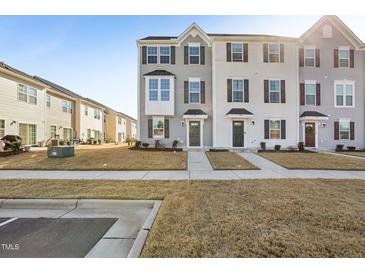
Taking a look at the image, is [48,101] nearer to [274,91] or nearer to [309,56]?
[274,91]

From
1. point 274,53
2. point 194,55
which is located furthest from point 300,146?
point 194,55

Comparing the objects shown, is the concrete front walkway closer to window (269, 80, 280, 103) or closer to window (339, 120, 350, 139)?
window (269, 80, 280, 103)

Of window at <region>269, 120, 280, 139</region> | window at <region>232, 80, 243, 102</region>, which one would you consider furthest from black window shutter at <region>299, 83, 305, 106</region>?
window at <region>232, 80, 243, 102</region>

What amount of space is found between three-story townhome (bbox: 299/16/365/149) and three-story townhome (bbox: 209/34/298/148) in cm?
122

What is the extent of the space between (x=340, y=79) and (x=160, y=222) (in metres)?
20.6

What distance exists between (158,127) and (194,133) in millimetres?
2950

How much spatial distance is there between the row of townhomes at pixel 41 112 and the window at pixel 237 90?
1391cm

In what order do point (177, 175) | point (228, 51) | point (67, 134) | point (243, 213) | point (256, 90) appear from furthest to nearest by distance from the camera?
point (67, 134), point (256, 90), point (228, 51), point (177, 175), point (243, 213)

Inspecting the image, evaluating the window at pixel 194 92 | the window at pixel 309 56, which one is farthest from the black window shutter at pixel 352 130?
the window at pixel 194 92

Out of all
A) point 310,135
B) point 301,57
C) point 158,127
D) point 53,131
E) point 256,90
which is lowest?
point 310,135

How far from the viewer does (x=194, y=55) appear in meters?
18.0

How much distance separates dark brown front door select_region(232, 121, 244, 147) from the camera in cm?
1770

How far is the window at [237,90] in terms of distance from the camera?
58.2 ft

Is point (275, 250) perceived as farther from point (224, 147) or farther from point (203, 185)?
point (224, 147)
